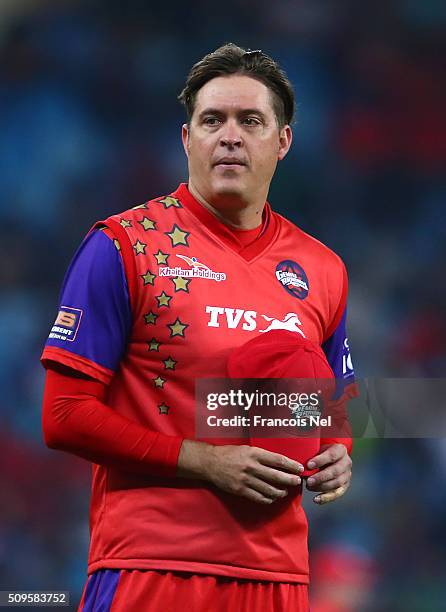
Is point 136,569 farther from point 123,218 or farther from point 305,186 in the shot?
point 305,186

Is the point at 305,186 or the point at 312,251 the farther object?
the point at 305,186

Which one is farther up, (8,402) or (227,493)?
(8,402)

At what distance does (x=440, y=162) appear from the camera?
4344 millimetres

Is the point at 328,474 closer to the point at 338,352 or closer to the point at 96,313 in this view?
the point at 338,352

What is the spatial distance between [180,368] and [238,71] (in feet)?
2.33

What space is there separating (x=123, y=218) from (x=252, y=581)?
737 mm

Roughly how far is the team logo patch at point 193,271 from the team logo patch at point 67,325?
0.18m

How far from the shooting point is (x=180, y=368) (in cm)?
187

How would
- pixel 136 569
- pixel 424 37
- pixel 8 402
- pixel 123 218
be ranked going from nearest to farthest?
pixel 136 569 → pixel 123 218 → pixel 8 402 → pixel 424 37

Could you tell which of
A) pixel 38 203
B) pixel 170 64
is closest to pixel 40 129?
pixel 38 203

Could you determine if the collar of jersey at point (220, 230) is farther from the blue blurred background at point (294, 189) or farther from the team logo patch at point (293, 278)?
the blue blurred background at point (294, 189)

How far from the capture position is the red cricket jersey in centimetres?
179

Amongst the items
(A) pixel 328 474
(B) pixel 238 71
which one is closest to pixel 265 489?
(A) pixel 328 474

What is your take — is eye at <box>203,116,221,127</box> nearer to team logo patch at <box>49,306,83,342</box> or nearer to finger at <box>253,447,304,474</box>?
team logo patch at <box>49,306,83,342</box>
